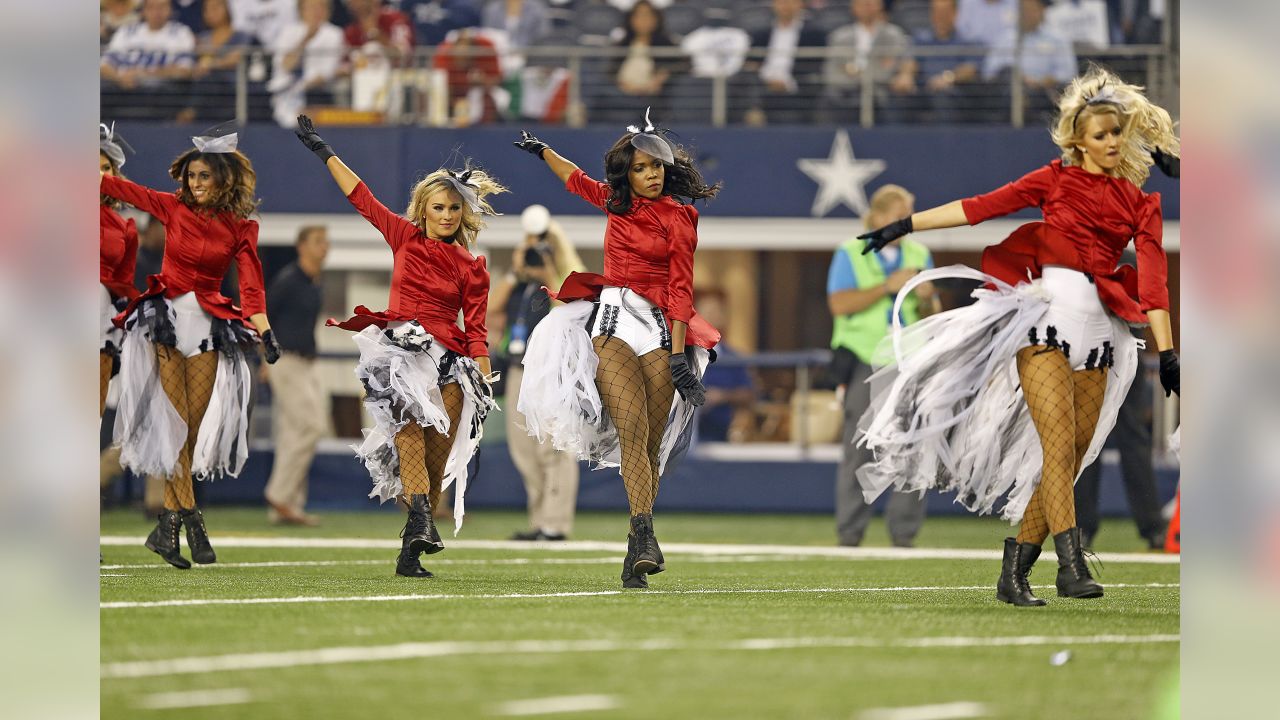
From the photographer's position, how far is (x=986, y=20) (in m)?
16.3

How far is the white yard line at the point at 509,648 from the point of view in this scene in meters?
5.05

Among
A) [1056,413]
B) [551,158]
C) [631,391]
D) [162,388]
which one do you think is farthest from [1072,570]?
[162,388]

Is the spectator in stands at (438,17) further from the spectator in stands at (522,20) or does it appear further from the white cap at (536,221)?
the white cap at (536,221)

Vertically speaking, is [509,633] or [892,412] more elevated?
[892,412]

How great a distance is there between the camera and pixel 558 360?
25.8 ft

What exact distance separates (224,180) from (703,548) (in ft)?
12.9

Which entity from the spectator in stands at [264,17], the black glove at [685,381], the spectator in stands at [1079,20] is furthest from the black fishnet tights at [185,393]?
the spectator in stands at [1079,20]

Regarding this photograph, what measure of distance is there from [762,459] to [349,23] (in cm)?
552

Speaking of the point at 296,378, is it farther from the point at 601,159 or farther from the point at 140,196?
the point at 140,196

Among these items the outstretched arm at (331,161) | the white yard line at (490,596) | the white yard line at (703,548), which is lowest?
the white yard line at (703,548)

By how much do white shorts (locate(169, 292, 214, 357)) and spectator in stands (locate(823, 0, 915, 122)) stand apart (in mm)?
7951

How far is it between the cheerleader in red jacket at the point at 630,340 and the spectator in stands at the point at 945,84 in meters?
8.20
